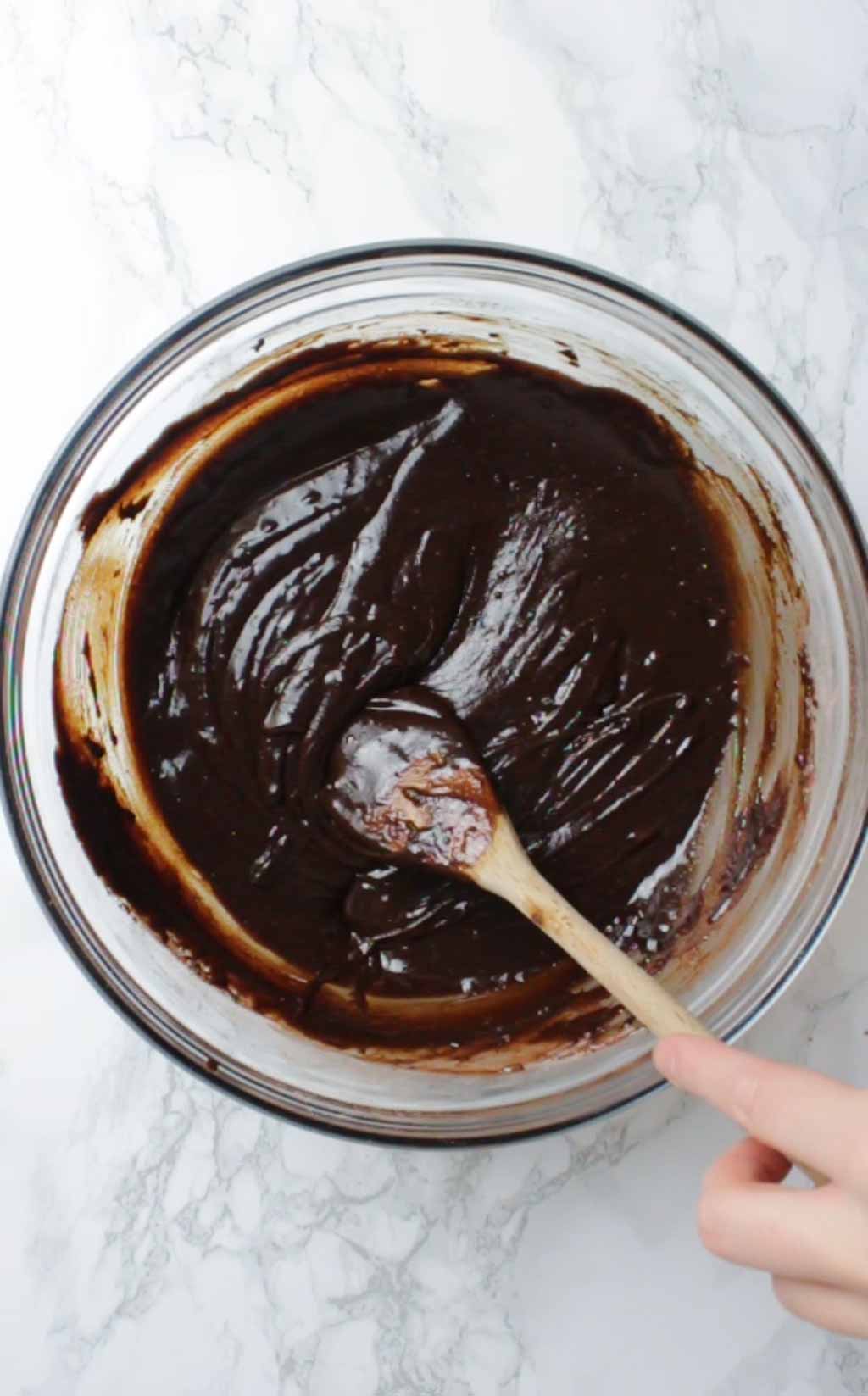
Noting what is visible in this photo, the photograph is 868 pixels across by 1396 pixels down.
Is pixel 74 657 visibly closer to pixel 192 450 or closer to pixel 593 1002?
pixel 192 450

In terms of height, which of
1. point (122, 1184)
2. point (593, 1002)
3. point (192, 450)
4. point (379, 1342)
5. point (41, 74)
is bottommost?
point (379, 1342)

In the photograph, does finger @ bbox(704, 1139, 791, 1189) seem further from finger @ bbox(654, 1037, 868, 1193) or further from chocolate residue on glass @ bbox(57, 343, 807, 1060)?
chocolate residue on glass @ bbox(57, 343, 807, 1060)

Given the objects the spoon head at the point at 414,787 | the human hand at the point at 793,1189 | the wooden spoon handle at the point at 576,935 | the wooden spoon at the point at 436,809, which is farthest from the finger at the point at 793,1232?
the spoon head at the point at 414,787

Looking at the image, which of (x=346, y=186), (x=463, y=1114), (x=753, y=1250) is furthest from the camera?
(x=346, y=186)

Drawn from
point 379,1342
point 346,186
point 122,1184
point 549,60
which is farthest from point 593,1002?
point 549,60

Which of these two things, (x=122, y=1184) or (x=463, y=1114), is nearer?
(x=463, y=1114)

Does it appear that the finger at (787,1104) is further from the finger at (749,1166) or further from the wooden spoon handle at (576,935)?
the wooden spoon handle at (576,935)

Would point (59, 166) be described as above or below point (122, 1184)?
above
